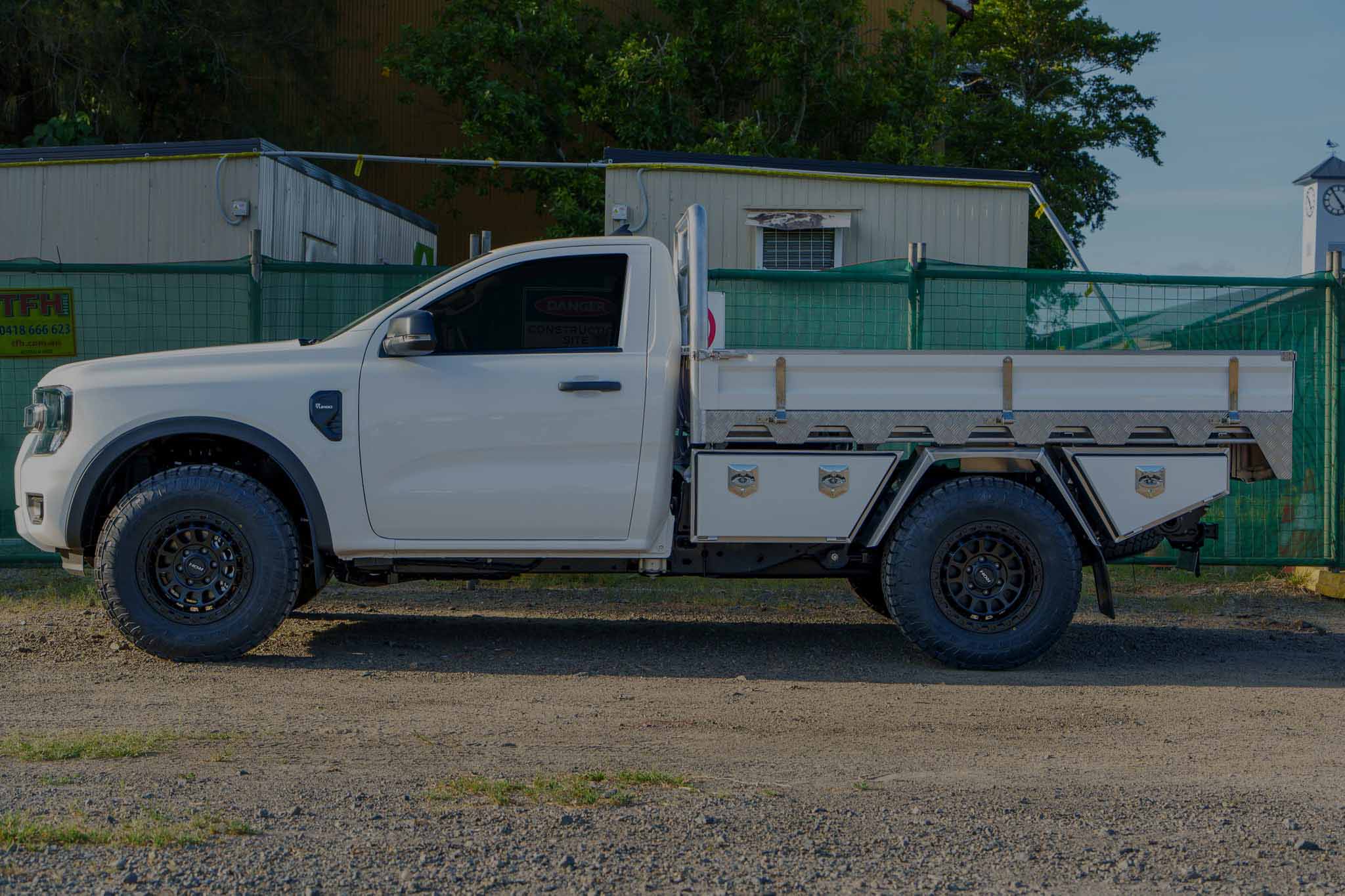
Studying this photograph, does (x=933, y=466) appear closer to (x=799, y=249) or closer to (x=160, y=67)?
(x=799, y=249)

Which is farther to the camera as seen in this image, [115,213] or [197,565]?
[115,213]

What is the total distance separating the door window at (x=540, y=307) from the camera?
22.1 feet

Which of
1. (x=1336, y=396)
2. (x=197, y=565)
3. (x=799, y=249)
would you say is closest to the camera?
(x=197, y=565)

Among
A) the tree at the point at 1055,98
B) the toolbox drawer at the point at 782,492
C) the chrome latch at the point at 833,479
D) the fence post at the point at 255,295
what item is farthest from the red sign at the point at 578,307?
the tree at the point at 1055,98

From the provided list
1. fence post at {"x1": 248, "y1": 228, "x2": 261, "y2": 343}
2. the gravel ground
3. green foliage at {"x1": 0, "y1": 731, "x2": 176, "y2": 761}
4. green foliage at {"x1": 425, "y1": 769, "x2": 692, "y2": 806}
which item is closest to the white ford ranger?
the gravel ground

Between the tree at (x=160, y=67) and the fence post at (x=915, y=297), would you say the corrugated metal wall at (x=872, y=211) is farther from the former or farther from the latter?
the tree at (x=160, y=67)

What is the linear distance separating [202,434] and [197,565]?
2.14 ft

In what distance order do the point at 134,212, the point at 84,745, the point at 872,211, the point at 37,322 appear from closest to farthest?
the point at 84,745
the point at 37,322
the point at 134,212
the point at 872,211

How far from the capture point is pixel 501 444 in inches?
257

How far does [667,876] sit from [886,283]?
20.2ft

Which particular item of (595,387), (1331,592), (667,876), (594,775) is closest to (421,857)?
A: (667,876)

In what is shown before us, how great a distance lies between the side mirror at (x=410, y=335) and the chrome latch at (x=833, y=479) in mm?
2034

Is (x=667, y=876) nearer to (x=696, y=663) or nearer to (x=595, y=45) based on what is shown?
(x=696, y=663)

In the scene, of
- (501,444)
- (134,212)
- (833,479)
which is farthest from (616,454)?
(134,212)
